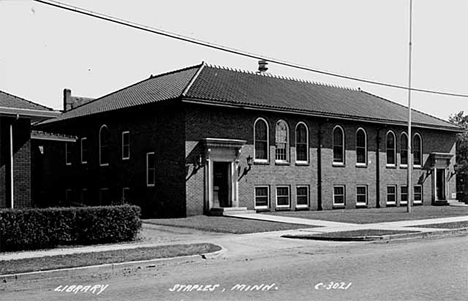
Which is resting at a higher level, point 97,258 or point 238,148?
point 238,148

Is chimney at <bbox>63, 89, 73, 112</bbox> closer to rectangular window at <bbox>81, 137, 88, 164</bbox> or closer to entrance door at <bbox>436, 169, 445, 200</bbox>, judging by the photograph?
rectangular window at <bbox>81, 137, 88, 164</bbox>

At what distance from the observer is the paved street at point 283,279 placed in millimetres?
9203

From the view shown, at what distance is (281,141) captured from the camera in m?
32.0

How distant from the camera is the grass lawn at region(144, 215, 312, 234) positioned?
2193cm

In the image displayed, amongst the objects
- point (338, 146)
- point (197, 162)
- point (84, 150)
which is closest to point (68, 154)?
point (84, 150)

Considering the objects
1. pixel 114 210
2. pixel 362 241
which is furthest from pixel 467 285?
pixel 114 210

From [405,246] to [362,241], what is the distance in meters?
1.99

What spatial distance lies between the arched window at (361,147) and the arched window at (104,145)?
14.5 meters

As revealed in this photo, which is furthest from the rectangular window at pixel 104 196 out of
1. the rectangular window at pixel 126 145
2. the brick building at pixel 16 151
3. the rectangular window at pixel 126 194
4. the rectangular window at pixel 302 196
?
the brick building at pixel 16 151

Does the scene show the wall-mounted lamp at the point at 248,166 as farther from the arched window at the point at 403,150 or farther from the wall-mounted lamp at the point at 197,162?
the arched window at the point at 403,150

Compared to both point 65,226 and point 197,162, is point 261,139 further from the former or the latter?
point 65,226

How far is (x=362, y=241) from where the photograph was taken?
18.7m

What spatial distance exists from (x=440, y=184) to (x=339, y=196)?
452 inches

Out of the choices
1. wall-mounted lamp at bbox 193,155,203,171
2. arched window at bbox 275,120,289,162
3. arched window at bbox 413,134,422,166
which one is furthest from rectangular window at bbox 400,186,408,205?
wall-mounted lamp at bbox 193,155,203,171
